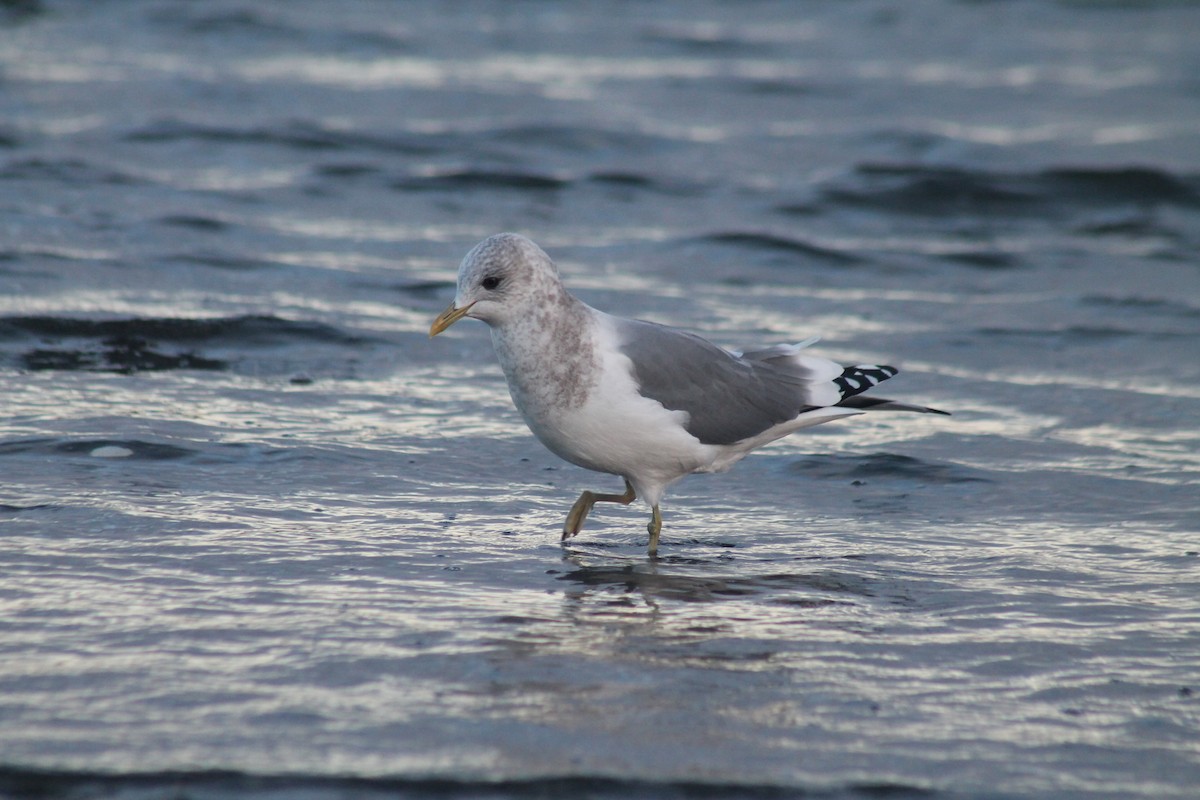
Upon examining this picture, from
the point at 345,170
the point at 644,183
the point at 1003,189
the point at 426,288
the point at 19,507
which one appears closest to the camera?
the point at 19,507

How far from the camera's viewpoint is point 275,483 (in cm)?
618

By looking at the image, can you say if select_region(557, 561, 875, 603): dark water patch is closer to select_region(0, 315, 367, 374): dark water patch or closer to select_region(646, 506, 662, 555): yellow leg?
select_region(646, 506, 662, 555): yellow leg

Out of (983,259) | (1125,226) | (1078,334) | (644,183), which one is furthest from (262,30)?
(1078,334)

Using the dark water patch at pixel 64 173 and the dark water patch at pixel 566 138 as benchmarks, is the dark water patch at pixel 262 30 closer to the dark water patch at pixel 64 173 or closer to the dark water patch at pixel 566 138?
the dark water patch at pixel 566 138

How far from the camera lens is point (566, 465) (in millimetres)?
7035

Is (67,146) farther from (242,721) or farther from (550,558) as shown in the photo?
(242,721)

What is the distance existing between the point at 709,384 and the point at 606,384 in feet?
2.05

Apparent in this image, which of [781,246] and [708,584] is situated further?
[781,246]

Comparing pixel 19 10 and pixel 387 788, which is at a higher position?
pixel 19 10

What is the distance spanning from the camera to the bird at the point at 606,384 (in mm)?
5586

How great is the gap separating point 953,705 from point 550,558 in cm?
185

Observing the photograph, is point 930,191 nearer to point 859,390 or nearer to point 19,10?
point 859,390

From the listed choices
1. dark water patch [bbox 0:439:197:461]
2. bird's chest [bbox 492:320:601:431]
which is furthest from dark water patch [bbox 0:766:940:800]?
dark water patch [bbox 0:439:197:461]

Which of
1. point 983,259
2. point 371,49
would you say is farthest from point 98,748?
point 371,49
